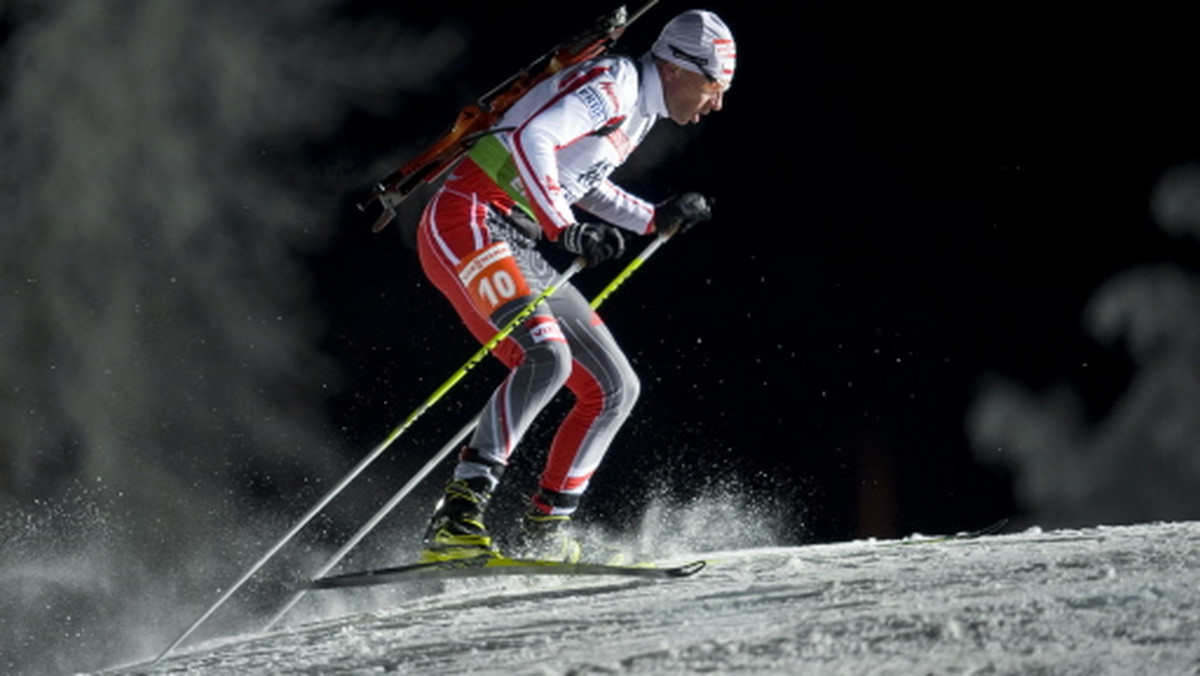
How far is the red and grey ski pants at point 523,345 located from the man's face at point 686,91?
0.67 m

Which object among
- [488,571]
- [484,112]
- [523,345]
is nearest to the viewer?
[488,571]

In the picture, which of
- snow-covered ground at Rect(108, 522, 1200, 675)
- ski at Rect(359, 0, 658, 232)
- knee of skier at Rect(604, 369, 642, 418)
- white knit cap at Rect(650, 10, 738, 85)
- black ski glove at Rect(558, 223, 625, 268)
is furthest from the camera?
ski at Rect(359, 0, 658, 232)

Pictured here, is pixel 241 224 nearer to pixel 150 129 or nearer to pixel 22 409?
pixel 150 129

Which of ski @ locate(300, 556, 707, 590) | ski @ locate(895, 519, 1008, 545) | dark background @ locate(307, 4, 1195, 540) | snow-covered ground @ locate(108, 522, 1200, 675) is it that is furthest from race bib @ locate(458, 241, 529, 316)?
dark background @ locate(307, 4, 1195, 540)

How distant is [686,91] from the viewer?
13.6 feet

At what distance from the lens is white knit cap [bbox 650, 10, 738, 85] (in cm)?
409

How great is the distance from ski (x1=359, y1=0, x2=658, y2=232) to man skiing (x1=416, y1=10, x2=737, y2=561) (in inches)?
5.4

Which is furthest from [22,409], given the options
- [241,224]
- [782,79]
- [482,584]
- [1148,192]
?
[1148,192]

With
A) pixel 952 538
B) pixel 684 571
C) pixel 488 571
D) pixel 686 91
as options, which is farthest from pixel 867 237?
pixel 488 571

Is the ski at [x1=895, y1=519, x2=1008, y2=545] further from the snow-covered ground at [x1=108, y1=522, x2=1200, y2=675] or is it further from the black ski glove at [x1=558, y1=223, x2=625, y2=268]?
the black ski glove at [x1=558, y1=223, x2=625, y2=268]

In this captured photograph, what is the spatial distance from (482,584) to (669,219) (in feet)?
4.50

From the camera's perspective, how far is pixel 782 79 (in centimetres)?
696

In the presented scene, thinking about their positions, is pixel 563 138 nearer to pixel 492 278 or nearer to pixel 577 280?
pixel 492 278

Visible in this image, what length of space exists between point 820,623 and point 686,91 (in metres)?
2.16
